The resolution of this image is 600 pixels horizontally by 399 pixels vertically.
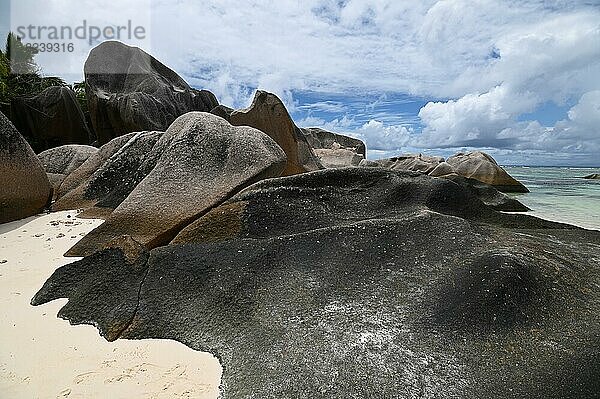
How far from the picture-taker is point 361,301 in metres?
2.52

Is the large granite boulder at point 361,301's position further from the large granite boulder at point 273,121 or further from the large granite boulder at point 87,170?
the large granite boulder at point 273,121

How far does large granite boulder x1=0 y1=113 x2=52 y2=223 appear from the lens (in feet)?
18.1

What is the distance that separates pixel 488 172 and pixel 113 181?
16508 mm

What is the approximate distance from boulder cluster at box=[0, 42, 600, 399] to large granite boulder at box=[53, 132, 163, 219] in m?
1.41

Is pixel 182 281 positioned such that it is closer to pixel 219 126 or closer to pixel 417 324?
pixel 417 324

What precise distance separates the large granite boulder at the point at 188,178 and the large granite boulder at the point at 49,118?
16.7 meters

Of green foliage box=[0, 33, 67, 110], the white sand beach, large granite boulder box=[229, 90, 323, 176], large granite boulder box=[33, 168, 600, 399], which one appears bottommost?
the white sand beach

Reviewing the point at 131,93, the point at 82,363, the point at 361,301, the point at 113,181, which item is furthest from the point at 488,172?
the point at 82,363

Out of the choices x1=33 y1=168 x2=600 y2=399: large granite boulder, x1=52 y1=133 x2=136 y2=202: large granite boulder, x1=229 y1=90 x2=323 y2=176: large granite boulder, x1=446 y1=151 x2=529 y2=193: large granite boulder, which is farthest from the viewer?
x1=446 y1=151 x2=529 y2=193: large granite boulder

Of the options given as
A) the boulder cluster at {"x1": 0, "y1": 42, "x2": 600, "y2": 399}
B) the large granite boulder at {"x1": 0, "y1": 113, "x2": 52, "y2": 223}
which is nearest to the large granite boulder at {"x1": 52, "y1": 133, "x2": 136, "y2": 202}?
the large granite boulder at {"x1": 0, "y1": 113, "x2": 52, "y2": 223}

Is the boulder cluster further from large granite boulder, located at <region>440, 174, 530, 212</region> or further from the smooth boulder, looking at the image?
the smooth boulder

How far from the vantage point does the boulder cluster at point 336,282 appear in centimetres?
204

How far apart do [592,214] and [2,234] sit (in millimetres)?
12196

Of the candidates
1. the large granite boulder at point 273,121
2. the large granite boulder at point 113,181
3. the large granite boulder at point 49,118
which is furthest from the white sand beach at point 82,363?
the large granite boulder at point 49,118
